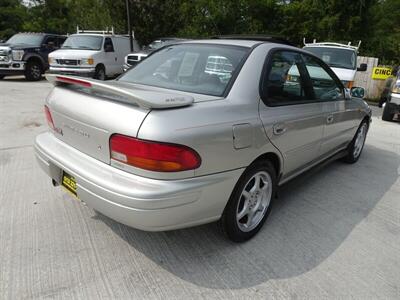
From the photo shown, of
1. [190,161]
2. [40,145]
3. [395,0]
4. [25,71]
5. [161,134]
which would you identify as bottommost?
[25,71]

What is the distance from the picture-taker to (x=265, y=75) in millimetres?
2764

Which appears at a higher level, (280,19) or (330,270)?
(280,19)

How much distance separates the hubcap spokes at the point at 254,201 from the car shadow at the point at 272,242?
0.16 m

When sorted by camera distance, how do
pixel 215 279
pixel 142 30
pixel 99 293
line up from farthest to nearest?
pixel 142 30 → pixel 215 279 → pixel 99 293

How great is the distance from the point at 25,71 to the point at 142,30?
333 inches

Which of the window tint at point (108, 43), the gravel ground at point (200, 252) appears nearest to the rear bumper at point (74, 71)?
the window tint at point (108, 43)

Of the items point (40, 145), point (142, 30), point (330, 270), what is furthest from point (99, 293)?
point (142, 30)

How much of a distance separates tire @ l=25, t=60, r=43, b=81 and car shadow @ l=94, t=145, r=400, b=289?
452 inches

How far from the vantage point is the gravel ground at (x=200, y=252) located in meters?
2.30

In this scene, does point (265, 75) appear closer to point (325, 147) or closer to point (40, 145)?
point (325, 147)

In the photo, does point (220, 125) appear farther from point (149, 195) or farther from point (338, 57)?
point (338, 57)

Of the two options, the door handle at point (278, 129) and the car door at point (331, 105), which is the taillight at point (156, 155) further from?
the car door at point (331, 105)

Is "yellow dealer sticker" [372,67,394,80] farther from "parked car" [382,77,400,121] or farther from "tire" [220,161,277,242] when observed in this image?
"tire" [220,161,277,242]

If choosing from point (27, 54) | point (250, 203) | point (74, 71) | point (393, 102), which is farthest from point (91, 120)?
point (27, 54)
